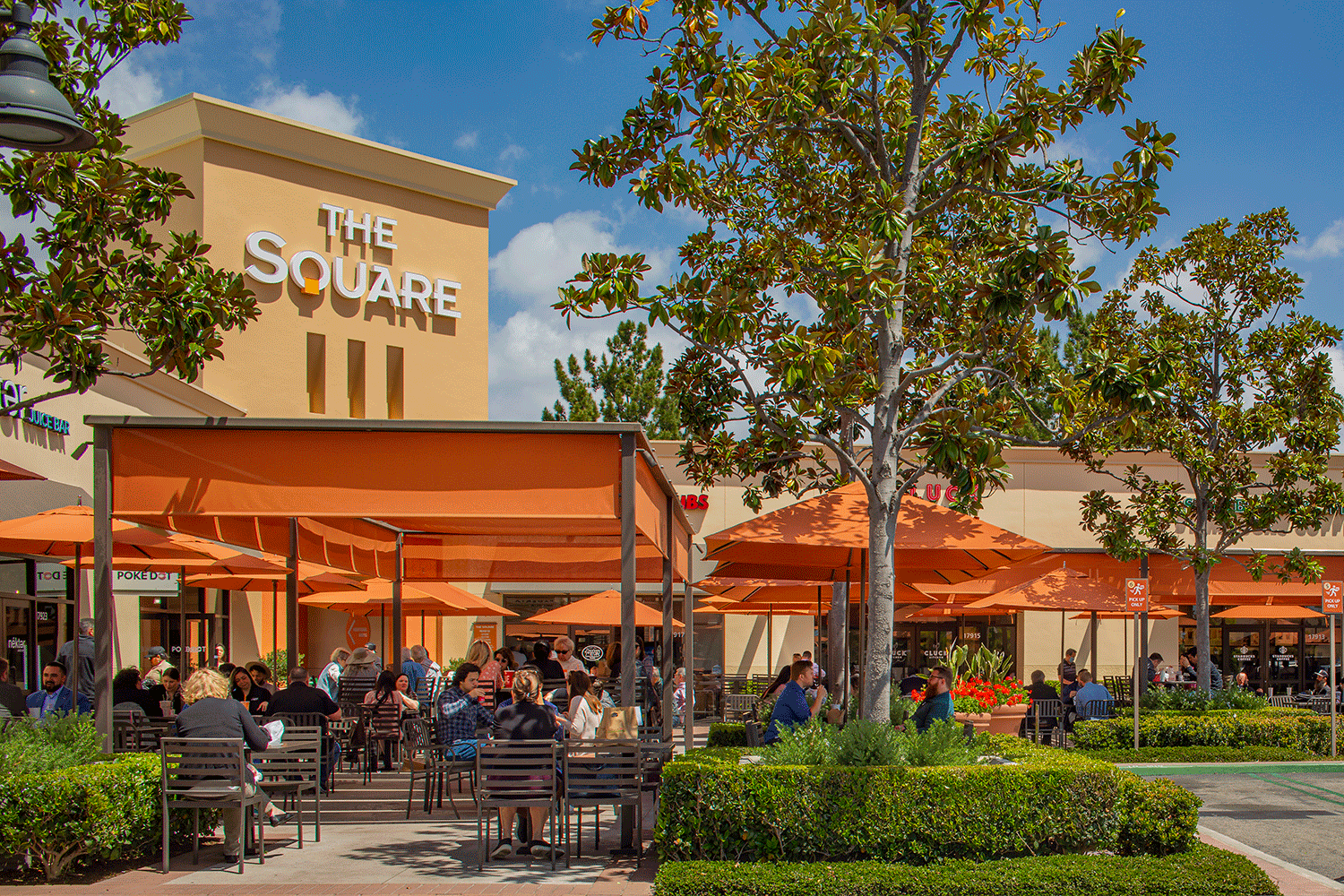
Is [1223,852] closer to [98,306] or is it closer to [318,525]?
[98,306]

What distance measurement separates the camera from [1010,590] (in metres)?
19.9

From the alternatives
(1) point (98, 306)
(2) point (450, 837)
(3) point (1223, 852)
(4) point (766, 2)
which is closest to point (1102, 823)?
(3) point (1223, 852)

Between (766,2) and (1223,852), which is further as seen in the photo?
(766,2)

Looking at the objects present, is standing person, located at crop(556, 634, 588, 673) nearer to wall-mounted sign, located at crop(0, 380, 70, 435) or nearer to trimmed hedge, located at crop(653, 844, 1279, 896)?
wall-mounted sign, located at crop(0, 380, 70, 435)

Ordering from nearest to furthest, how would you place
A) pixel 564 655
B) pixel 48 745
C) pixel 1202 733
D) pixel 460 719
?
1. pixel 48 745
2. pixel 460 719
3. pixel 564 655
4. pixel 1202 733

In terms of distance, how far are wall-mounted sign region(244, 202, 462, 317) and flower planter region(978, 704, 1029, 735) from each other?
20.1m

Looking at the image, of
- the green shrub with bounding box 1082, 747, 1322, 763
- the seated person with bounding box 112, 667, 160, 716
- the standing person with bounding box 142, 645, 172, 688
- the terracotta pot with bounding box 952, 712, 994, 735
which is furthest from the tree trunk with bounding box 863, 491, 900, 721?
the standing person with bounding box 142, 645, 172, 688

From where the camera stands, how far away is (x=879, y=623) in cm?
990

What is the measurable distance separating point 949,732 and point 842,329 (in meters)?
4.75

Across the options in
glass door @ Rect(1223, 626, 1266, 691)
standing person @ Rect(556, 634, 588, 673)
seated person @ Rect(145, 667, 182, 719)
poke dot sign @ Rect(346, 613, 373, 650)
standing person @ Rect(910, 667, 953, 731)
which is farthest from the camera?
glass door @ Rect(1223, 626, 1266, 691)

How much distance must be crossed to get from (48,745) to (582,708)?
169 inches

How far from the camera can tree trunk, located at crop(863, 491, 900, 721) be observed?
988 centimetres

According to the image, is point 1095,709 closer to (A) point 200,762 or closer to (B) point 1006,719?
(B) point 1006,719

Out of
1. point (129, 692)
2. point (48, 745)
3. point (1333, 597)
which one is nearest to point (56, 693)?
point (129, 692)
